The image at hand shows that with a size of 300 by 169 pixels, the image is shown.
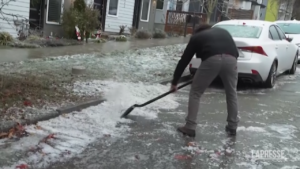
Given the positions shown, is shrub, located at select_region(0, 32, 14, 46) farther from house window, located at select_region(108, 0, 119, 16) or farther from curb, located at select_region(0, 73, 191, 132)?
house window, located at select_region(108, 0, 119, 16)

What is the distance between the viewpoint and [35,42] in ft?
39.7

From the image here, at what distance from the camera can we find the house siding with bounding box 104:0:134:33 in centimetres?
1923

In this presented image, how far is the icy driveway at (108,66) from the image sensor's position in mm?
7984

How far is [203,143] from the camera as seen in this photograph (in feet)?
16.0

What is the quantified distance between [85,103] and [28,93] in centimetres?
88

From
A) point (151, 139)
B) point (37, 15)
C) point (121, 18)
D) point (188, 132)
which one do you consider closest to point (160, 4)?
point (121, 18)

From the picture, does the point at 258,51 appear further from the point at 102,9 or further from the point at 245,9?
the point at 245,9

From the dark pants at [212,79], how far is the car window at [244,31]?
3.82 m

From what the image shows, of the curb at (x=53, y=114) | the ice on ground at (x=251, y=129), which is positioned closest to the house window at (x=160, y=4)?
the curb at (x=53, y=114)

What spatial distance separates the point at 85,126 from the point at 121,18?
51.1 ft

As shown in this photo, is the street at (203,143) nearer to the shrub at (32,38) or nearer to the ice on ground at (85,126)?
the ice on ground at (85,126)

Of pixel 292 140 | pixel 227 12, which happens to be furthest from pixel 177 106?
pixel 227 12

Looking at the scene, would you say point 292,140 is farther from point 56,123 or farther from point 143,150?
point 56,123

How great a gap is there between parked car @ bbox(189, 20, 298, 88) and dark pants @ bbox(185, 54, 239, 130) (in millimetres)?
3282
